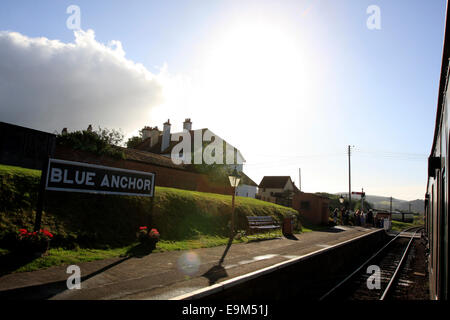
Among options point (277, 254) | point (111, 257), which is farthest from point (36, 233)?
point (277, 254)

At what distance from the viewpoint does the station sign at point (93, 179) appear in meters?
7.79

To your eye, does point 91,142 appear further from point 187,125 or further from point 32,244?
point 187,125

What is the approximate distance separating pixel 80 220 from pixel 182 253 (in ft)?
12.5

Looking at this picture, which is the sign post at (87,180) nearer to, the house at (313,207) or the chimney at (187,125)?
the house at (313,207)

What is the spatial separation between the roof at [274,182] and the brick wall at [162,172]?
3672 centimetres

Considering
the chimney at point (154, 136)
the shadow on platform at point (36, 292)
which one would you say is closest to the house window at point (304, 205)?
the chimney at point (154, 136)

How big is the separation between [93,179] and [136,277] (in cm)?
362

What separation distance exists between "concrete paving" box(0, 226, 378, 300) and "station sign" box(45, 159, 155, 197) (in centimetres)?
222

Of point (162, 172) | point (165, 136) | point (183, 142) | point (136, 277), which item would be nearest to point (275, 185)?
point (183, 142)

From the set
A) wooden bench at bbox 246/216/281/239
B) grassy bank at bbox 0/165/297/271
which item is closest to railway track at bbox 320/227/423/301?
grassy bank at bbox 0/165/297/271

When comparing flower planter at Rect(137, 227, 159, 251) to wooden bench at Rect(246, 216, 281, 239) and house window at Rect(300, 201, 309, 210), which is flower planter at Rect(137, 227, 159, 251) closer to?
wooden bench at Rect(246, 216, 281, 239)

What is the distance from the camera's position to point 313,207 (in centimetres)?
2973

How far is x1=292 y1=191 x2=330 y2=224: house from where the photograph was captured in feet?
96.1
